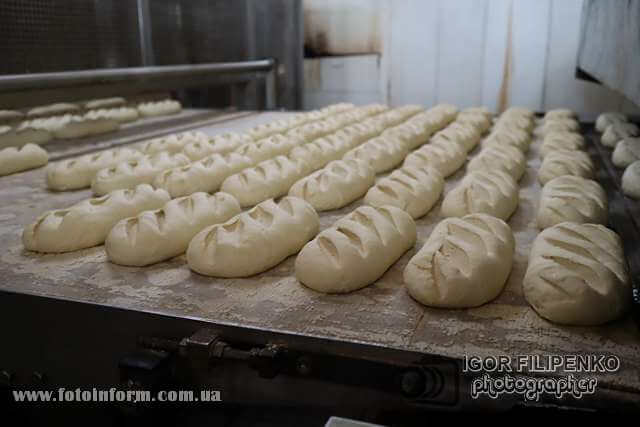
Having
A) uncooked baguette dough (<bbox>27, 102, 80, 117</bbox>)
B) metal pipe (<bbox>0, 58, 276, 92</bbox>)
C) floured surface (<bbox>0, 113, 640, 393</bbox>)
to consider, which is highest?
metal pipe (<bbox>0, 58, 276, 92</bbox>)

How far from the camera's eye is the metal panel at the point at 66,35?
2.38m

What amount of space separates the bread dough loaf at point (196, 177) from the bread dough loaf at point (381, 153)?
1.58ft

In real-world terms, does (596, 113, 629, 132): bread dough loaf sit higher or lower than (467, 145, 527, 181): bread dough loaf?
higher

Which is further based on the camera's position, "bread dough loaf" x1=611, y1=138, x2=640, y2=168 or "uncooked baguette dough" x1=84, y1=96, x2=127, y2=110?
"uncooked baguette dough" x1=84, y1=96, x2=127, y2=110

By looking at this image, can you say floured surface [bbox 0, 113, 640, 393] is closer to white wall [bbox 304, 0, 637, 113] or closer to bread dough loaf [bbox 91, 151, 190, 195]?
bread dough loaf [bbox 91, 151, 190, 195]

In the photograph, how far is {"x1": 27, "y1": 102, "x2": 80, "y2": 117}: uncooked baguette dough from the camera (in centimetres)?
345

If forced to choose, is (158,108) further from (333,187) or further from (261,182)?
(333,187)

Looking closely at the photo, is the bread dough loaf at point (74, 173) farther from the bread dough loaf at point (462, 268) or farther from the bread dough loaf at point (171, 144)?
the bread dough loaf at point (462, 268)

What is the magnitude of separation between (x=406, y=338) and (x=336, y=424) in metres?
0.32

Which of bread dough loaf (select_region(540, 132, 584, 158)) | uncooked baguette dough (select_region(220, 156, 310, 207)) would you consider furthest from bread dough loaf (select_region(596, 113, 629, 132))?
uncooked baguette dough (select_region(220, 156, 310, 207))

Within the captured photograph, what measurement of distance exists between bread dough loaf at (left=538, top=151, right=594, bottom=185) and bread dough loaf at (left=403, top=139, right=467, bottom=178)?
35 centimetres

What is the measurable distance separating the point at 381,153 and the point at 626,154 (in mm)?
968

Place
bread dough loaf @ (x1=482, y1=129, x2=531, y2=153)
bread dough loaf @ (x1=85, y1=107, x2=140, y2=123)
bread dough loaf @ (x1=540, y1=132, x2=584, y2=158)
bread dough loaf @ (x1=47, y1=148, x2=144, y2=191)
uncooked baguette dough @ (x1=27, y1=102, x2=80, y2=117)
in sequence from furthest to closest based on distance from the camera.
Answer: uncooked baguette dough @ (x1=27, y1=102, x2=80, y2=117)
bread dough loaf @ (x1=85, y1=107, x2=140, y2=123)
bread dough loaf @ (x1=482, y1=129, x2=531, y2=153)
bread dough loaf @ (x1=540, y1=132, x2=584, y2=158)
bread dough loaf @ (x1=47, y1=148, x2=144, y2=191)

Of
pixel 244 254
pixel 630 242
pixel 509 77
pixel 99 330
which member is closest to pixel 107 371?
pixel 99 330
